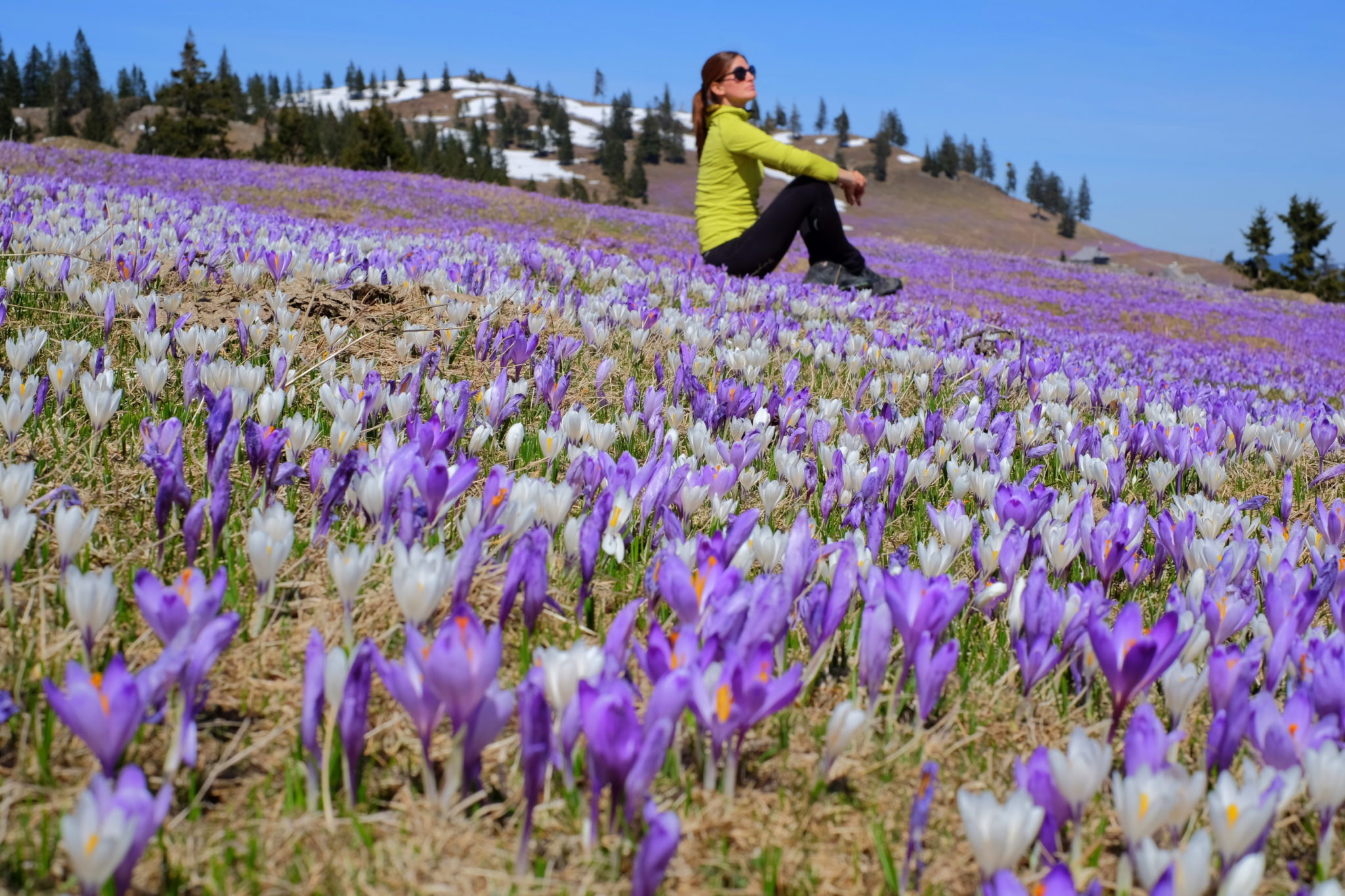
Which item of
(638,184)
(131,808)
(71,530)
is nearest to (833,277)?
(71,530)

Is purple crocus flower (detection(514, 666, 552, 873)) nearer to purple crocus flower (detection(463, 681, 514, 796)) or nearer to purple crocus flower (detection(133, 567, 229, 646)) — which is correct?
purple crocus flower (detection(463, 681, 514, 796))

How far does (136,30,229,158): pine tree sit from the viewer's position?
2474 inches

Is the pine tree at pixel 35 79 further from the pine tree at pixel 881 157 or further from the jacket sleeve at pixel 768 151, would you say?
the jacket sleeve at pixel 768 151

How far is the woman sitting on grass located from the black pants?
Result: 1 cm

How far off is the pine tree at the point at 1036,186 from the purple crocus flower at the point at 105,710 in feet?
508

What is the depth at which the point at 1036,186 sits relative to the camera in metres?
143

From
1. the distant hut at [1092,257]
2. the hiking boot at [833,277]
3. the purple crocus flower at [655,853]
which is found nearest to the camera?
the purple crocus flower at [655,853]

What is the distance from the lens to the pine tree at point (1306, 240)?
55.7m

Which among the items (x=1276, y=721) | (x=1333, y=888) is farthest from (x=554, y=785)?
(x=1276, y=721)

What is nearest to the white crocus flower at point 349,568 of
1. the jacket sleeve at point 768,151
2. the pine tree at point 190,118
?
the jacket sleeve at point 768,151

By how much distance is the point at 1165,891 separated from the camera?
1.25 metres

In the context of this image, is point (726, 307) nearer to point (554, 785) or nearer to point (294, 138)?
point (554, 785)

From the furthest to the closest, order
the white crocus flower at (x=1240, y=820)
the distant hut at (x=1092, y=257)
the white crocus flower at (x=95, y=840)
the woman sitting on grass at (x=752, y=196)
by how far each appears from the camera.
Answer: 1. the distant hut at (x=1092, y=257)
2. the woman sitting on grass at (x=752, y=196)
3. the white crocus flower at (x=1240, y=820)
4. the white crocus flower at (x=95, y=840)

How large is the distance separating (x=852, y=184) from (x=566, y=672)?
9.38m
